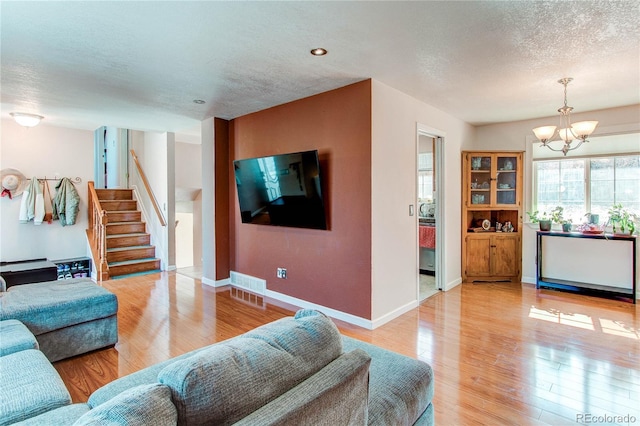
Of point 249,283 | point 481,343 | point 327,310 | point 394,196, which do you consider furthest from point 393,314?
point 249,283

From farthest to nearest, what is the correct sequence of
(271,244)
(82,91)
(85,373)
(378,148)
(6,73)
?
(271,244), (82,91), (378,148), (6,73), (85,373)

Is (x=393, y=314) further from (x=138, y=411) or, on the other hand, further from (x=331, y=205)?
(x=138, y=411)

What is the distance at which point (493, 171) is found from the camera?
504cm

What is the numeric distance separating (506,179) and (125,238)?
260 inches

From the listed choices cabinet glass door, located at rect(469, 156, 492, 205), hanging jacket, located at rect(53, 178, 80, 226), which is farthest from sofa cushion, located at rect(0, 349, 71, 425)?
→ cabinet glass door, located at rect(469, 156, 492, 205)

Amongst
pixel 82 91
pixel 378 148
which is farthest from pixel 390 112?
pixel 82 91

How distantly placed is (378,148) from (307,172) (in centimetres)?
79

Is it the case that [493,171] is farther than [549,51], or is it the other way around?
[493,171]

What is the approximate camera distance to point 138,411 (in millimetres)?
771

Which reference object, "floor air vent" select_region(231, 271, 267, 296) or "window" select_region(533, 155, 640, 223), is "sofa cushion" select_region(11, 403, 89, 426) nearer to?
"floor air vent" select_region(231, 271, 267, 296)

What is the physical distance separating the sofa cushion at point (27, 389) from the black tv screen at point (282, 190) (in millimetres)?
2478

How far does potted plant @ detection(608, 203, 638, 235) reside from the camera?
4199 mm

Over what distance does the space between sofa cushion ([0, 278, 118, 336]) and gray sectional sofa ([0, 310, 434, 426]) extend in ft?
3.46

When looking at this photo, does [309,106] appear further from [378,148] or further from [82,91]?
[82,91]
